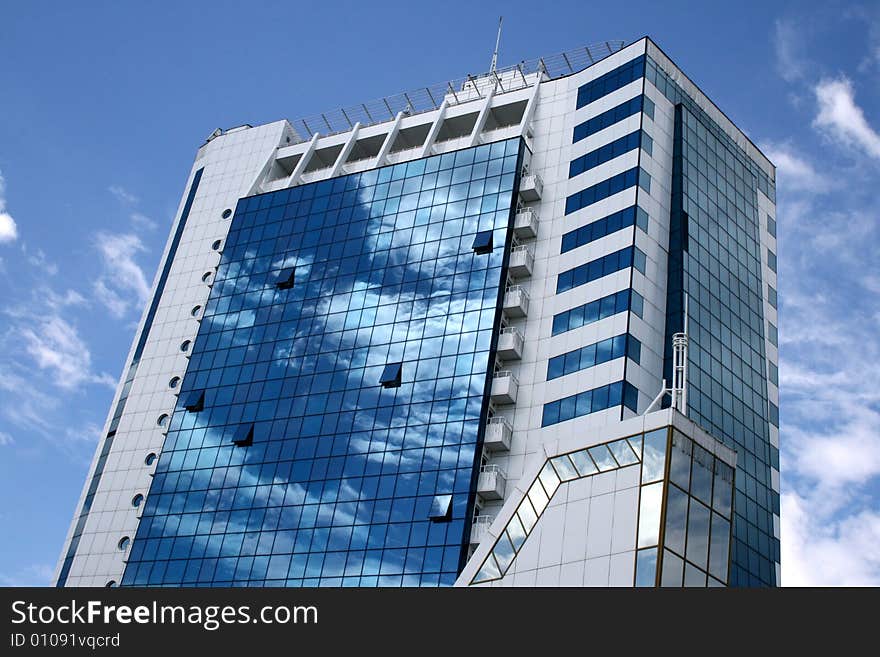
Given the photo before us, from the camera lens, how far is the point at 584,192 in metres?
79.0

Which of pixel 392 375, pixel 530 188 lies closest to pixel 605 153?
pixel 530 188

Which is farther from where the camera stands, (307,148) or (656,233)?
(307,148)

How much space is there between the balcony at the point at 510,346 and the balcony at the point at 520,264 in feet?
16.8

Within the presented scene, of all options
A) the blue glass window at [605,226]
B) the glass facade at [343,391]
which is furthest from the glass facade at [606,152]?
the blue glass window at [605,226]

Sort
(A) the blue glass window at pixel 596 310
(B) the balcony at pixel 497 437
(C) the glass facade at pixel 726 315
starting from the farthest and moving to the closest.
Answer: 1. (C) the glass facade at pixel 726 315
2. (A) the blue glass window at pixel 596 310
3. (B) the balcony at pixel 497 437

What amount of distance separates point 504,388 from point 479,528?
9927 millimetres

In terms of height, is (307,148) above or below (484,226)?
above

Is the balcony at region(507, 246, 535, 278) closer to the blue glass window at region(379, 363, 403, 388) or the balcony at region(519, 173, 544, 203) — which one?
the balcony at region(519, 173, 544, 203)

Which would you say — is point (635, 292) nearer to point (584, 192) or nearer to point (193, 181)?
point (584, 192)

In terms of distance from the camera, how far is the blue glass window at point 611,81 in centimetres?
8262

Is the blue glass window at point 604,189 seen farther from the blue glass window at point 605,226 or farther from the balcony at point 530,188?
the balcony at point 530,188

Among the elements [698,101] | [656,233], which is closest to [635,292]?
[656,233]

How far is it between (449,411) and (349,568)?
38.7ft
